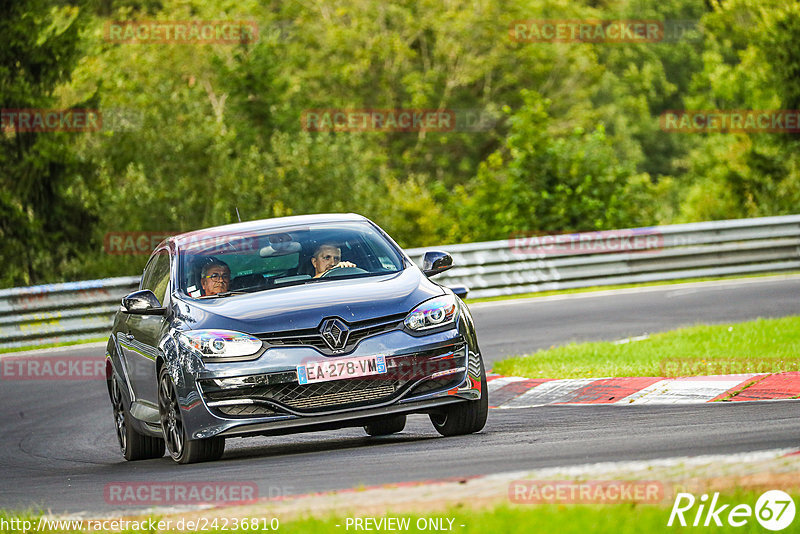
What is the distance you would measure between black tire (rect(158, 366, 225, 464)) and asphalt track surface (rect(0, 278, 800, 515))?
0.11 meters

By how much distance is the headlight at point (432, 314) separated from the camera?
8359mm

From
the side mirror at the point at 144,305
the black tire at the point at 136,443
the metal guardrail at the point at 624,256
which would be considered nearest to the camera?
the side mirror at the point at 144,305

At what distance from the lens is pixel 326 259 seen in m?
9.32

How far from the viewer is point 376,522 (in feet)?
16.9

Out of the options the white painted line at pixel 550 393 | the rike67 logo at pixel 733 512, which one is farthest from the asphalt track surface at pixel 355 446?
the rike67 logo at pixel 733 512

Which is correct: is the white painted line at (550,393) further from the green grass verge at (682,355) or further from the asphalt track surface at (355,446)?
the asphalt track surface at (355,446)

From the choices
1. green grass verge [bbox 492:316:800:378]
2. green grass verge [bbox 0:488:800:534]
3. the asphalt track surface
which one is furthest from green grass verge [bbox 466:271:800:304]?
green grass verge [bbox 0:488:800:534]

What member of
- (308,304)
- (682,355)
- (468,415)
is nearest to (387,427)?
(468,415)

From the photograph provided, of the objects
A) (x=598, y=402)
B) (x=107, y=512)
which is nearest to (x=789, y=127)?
(x=598, y=402)

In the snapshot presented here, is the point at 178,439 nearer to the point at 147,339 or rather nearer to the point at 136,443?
the point at 147,339

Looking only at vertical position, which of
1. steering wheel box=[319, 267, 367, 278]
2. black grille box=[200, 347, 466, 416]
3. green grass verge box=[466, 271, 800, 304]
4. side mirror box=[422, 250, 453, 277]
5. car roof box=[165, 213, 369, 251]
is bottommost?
green grass verge box=[466, 271, 800, 304]

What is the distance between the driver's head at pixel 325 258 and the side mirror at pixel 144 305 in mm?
1077

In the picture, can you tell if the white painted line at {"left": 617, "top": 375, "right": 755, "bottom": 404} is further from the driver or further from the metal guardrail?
the metal guardrail

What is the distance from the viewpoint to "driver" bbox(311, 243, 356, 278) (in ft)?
30.4
